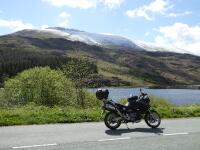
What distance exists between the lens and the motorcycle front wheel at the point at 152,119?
714 inches

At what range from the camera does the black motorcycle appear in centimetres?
1731

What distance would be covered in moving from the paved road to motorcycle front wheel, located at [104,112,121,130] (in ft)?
0.78

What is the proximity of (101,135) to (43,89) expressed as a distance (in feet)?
125

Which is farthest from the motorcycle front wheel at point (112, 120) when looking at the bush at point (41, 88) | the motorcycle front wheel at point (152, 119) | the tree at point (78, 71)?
the tree at point (78, 71)

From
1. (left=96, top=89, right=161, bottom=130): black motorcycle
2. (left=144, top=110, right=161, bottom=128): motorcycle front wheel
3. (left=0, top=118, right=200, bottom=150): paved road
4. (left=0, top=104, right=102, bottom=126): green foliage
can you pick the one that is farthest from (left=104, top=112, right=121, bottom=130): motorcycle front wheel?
(left=0, top=104, right=102, bottom=126): green foliage

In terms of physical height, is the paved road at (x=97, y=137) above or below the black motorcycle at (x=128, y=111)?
below

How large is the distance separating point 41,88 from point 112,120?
119 ft

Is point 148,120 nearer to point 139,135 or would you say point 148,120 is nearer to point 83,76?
point 139,135

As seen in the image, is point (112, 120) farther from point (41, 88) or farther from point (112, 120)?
point (41, 88)

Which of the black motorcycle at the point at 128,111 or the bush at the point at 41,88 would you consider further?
the bush at the point at 41,88

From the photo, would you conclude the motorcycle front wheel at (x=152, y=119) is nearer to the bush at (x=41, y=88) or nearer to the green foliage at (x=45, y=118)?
the green foliage at (x=45, y=118)

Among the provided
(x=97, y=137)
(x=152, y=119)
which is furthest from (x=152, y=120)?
(x=97, y=137)

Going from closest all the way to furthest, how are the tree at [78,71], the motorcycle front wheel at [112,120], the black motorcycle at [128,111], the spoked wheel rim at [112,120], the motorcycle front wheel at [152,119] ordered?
the motorcycle front wheel at [112,120] → the spoked wheel rim at [112,120] → the black motorcycle at [128,111] → the motorcycle front wheel at [152,119] → the tree at [78,71]

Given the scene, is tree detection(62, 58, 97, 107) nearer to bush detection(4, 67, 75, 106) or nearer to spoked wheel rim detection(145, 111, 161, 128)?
bush detection(4, 67, 75, 106)
